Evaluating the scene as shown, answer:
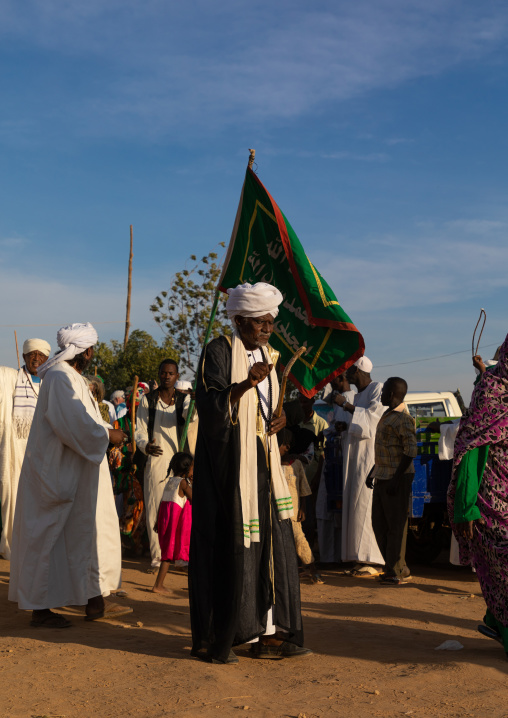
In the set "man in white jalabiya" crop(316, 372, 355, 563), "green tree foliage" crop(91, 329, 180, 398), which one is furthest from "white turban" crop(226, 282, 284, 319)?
"green tree foliage" crop(91, 329, 180, 398)

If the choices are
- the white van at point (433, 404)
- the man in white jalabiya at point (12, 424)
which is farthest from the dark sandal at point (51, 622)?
the white van at point (433, 404)

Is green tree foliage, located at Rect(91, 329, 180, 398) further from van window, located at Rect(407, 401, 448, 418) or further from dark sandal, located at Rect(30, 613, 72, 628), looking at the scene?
dark sandal, located at Rect(30, 613, 72, 628)

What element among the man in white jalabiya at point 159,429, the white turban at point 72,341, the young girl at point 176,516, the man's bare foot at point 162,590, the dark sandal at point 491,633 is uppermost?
the white turban at point 72,341

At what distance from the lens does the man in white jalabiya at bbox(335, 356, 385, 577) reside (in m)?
8.93

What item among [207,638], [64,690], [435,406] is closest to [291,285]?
[207,638]

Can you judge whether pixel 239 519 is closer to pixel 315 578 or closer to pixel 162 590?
pixel 162 590

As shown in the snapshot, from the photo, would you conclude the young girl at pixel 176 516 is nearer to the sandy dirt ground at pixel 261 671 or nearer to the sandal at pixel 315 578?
the sandy dirt ground at pixel 261 671

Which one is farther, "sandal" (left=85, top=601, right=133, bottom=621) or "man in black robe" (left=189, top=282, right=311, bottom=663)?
"sandal" (left=85, top=601, right=133, bottom=621)

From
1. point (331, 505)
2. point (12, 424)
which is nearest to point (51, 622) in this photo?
point (12, 424)

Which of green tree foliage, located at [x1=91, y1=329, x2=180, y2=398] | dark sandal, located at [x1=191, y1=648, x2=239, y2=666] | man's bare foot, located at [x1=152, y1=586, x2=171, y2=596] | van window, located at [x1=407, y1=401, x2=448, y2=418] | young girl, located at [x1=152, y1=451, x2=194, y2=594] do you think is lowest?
man's bare foot, located at [x1=152, y1=586, x2=171, y2=596]

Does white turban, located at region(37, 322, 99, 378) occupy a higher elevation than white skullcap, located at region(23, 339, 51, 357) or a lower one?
lower

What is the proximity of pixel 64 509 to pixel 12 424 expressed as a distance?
3.51 m

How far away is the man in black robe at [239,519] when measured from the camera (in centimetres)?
457

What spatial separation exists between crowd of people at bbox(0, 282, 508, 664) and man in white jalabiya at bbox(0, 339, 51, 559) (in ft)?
0.05
